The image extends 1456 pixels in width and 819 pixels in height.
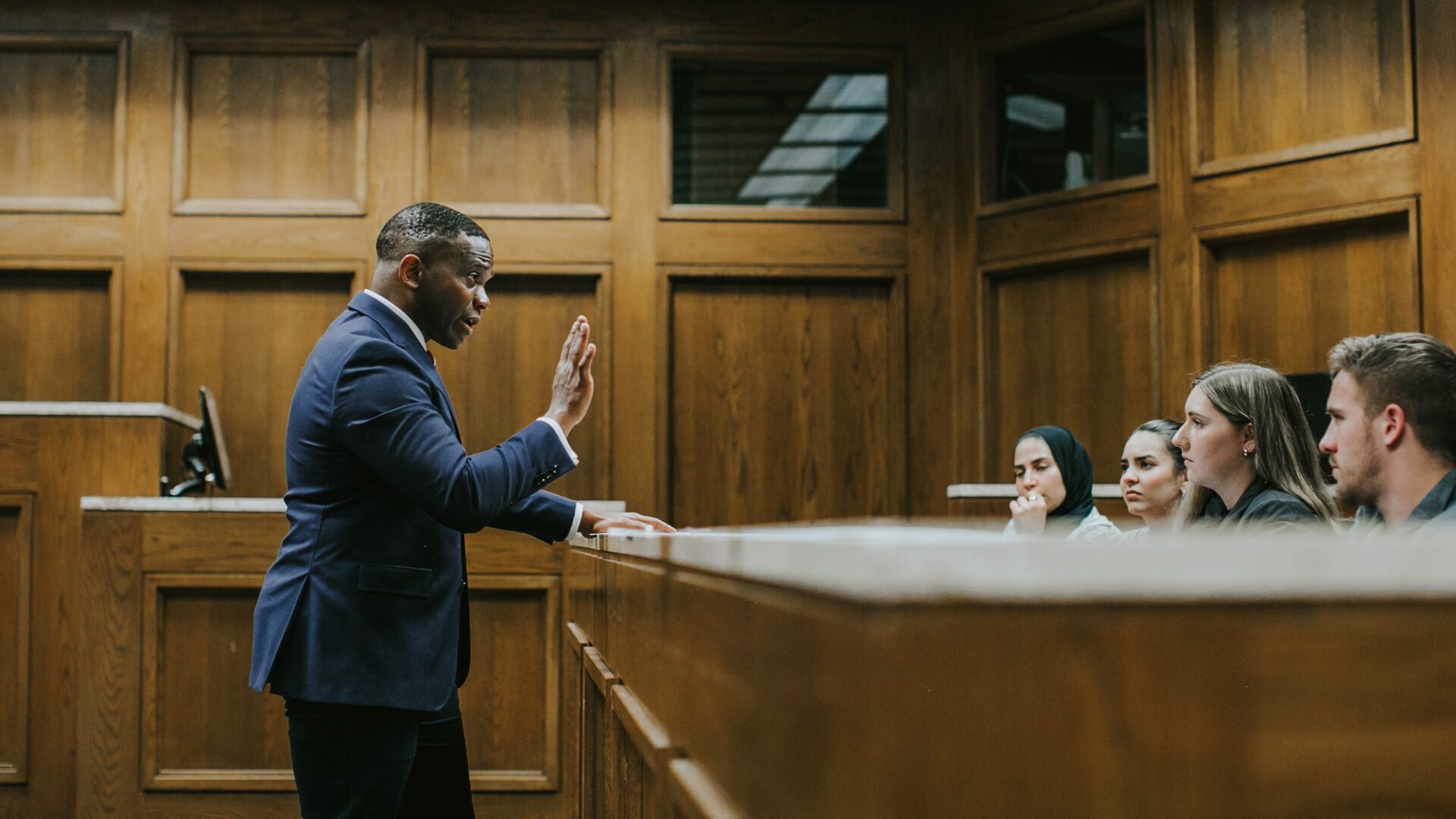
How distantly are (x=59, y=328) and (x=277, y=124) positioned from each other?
3.69ft

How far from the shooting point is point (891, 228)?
5000 mm

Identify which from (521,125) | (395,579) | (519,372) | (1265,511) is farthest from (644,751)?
(521,125)

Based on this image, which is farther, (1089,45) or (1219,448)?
(1089,45)

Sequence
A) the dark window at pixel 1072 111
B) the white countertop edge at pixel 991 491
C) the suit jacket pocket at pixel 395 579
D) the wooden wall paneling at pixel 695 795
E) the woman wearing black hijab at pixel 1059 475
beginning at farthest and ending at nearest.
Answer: the dark window at pixel 1072 111 → the white countertop edge at pixel 991 491 → the woman wearing black hijab at pixel 1059 475 → the suit jacket pocket at pixel 395 579 → the wooden wall paneling at pixel 695 795

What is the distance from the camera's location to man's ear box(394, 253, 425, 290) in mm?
1868

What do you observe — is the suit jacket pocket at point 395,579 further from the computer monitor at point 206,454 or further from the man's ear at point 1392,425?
the computer monitor at point 206,454

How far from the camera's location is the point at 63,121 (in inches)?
192

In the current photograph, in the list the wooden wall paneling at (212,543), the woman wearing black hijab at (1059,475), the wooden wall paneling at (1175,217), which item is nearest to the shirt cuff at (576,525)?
the wooden wall paneling at (212,543)

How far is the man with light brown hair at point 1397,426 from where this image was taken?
169cm

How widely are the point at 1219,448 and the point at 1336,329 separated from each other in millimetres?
2116

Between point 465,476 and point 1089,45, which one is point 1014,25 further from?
point 465,476

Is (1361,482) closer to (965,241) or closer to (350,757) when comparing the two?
(350,757)

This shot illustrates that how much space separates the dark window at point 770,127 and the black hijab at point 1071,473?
1.80m

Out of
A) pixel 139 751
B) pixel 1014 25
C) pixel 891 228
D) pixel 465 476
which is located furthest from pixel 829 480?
pixel 465 476
